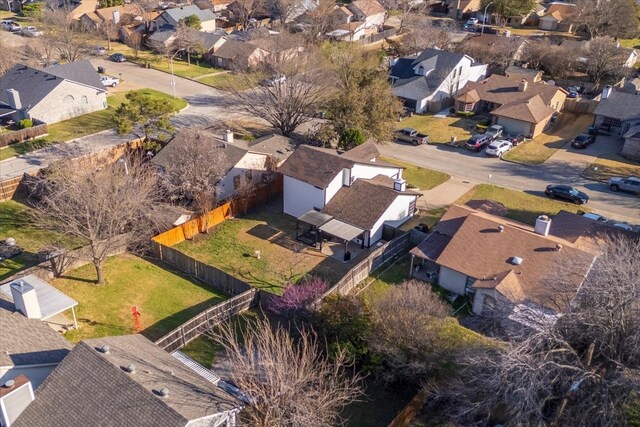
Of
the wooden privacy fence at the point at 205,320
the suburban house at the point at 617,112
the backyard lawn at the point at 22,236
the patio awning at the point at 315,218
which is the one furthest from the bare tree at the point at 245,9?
the wooden privacy fence at the point at 205,320

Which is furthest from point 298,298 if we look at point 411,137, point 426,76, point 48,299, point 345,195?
point 426,76

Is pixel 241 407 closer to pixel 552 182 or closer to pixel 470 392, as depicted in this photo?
pixel 470 392

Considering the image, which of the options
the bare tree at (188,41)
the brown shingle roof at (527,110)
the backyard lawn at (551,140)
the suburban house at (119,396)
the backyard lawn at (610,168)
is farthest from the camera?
the bare tree at (188,41)

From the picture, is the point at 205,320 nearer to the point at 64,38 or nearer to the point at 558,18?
the point at 64,38

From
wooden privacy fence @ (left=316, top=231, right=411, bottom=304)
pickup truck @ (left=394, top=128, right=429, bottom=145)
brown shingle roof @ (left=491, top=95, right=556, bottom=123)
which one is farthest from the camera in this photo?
brown shingle roof @ (left=491, top=95, right=556, bottom=123)

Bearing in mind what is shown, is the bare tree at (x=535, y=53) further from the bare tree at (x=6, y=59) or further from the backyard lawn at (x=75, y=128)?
the bare tree at (x=6, y=59)

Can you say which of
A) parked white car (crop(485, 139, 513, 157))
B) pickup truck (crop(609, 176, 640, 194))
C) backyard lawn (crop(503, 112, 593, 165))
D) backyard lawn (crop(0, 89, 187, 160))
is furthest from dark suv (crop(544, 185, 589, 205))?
backyard lawn (crop(0, 89, 187, 160))

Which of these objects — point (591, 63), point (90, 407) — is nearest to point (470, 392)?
point (90, 407)

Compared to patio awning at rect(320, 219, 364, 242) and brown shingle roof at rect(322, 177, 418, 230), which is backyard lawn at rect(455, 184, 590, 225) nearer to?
brown shingle roof at rect(322, 177, 418, 230)
